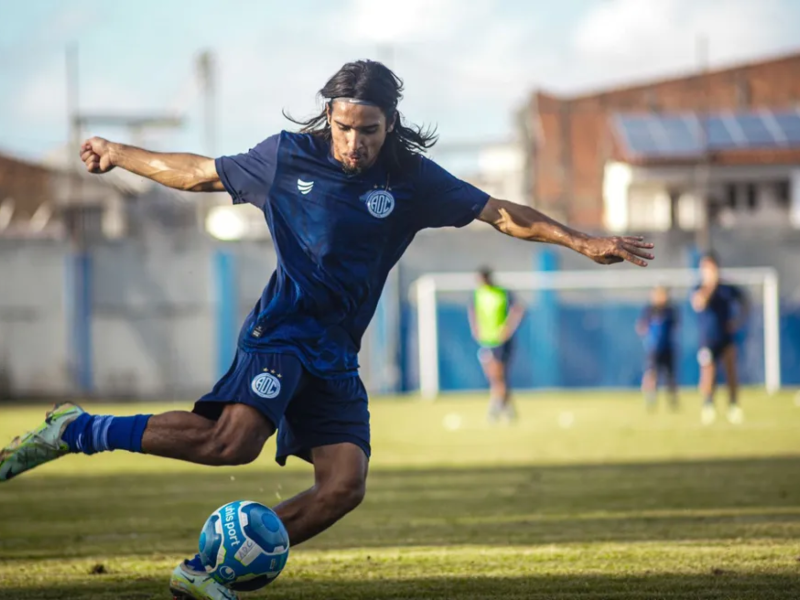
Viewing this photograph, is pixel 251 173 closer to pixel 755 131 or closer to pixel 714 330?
pixel 714 330

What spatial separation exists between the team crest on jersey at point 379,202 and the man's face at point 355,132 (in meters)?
0.12

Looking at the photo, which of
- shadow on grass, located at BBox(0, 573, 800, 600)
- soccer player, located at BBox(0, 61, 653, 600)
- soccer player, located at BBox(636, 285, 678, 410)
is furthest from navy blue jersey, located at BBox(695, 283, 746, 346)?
soccer player, located at BBox(0, 61, 653, 600)

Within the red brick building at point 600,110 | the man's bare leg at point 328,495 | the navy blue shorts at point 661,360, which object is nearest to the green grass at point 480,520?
the man's bare leg at point 328,495

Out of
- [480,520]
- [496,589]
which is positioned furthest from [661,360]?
[496,589]

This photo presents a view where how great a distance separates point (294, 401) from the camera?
5824 millimetres

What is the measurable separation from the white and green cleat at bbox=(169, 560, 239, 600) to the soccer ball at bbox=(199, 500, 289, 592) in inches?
1.5

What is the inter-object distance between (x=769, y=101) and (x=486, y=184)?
9752 millimetres

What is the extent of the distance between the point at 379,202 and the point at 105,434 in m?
1.51

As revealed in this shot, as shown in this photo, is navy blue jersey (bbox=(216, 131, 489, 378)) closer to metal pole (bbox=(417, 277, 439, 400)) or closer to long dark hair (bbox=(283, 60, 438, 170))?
long dark hair (bbox=(283, 60, 438, 170))

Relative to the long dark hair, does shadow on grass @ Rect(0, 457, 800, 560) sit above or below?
below

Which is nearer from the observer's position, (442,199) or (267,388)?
(267,388)

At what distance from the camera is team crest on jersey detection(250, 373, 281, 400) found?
5.54 meters

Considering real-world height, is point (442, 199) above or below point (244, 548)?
above

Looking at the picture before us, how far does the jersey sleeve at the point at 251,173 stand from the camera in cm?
582
